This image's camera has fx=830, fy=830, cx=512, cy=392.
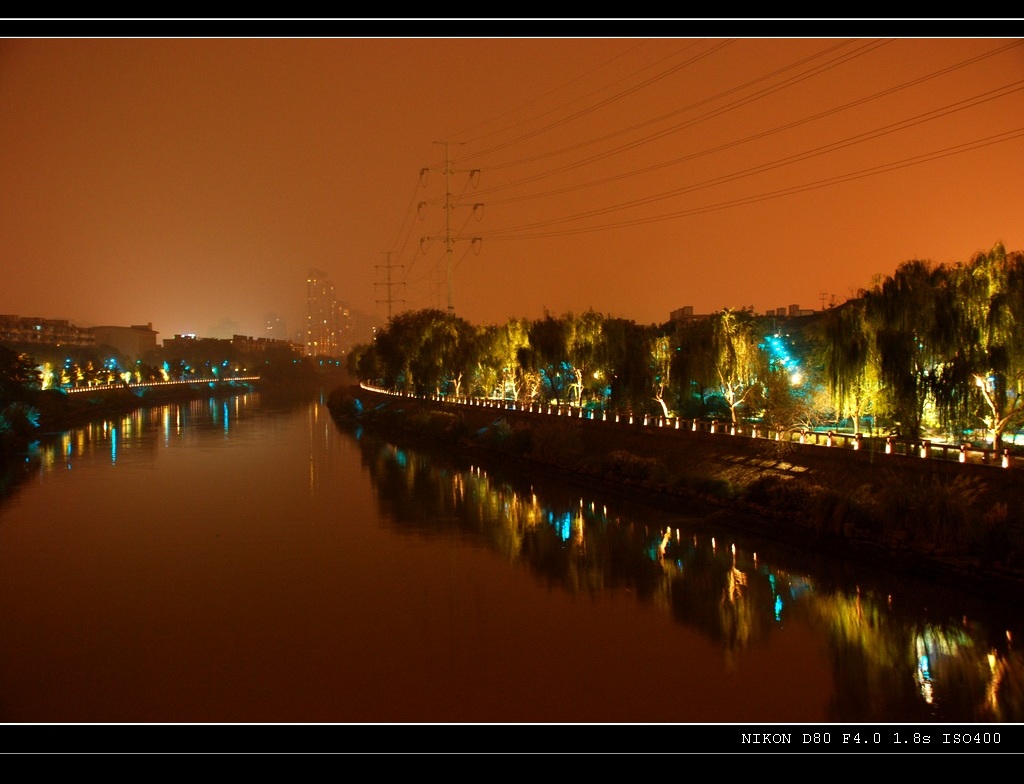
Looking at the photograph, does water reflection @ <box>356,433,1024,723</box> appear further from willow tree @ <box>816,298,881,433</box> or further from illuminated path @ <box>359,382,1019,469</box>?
willow tree @ <box>816,298,881,433</box>

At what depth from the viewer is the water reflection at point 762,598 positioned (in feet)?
41.7

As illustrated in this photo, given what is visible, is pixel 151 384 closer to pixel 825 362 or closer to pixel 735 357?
pixel 735 357

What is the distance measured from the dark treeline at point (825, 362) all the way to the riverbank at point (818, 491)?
223 centimetres

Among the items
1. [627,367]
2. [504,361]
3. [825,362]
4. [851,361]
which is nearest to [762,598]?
[851,361]

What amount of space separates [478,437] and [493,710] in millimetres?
33685

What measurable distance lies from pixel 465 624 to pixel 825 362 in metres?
16.1

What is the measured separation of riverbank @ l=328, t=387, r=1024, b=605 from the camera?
57.3 ft

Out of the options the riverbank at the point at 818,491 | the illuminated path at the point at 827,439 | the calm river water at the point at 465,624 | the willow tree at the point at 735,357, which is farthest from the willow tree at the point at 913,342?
the willow tree at the point at 735,357

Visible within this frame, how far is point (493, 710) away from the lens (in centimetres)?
1255

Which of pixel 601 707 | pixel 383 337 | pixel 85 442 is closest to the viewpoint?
pixel 601 707

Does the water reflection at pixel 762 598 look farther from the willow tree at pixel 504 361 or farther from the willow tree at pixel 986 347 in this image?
the willow tree at pixel 504 361

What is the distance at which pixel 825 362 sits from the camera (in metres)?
26.8
